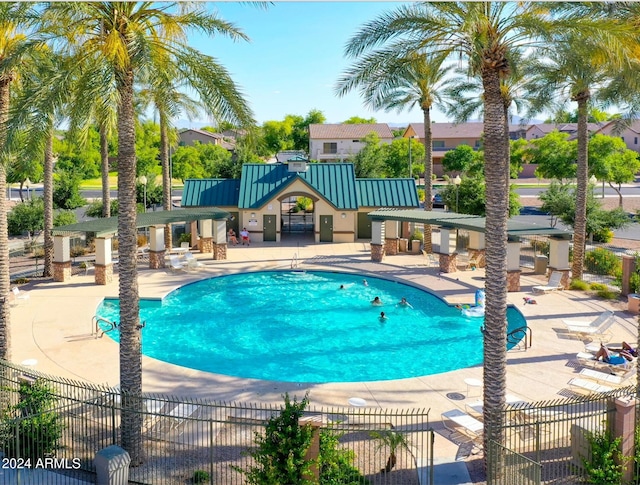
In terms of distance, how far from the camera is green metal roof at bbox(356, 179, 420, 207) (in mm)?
38562

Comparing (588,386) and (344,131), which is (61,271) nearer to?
(588,386)

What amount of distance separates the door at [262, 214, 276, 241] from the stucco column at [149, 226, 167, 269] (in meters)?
9.26

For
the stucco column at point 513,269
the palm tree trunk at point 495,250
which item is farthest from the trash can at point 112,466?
the stucco column at point 513,269

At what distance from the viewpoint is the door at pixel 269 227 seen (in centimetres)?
3866

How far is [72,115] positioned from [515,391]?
12317mm

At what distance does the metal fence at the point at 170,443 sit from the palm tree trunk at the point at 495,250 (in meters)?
1.65

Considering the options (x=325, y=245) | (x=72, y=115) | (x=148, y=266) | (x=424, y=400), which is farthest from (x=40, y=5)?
(x=325, y=245)

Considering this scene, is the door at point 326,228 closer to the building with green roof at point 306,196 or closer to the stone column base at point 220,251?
the building with green roof at point 306,196

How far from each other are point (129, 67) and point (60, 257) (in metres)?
17.9

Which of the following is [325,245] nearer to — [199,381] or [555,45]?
[199,381]

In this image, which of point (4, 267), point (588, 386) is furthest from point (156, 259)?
point (588, 386)

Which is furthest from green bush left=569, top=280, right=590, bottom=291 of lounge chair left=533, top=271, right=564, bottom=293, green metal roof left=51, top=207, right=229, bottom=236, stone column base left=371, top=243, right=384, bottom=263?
green metal roof left=51, top=207, right=229, bottom=236

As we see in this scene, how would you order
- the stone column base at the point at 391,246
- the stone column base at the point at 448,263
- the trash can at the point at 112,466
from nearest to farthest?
the trash can at the point at 112,466 < the stone column base at the point at 448,263 < the stone column base at the point at 391,246

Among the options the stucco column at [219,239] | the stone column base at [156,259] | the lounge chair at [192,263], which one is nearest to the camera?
the lounge chair at [192,263]
